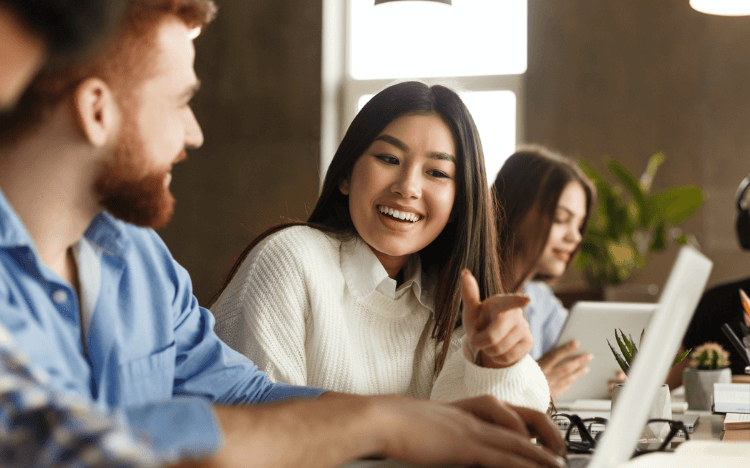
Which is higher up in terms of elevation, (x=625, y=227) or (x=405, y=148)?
(x=405, y=148)

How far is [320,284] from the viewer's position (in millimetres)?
1535

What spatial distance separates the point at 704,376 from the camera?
184cm

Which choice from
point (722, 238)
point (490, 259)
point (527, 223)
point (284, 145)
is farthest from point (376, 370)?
point (284, 145)

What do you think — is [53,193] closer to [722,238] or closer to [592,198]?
[592,198]

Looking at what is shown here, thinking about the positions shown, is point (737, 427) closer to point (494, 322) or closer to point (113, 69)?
point (494, 322)

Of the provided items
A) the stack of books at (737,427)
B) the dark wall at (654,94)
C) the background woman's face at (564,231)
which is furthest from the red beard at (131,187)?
the dark wall at (654,94)

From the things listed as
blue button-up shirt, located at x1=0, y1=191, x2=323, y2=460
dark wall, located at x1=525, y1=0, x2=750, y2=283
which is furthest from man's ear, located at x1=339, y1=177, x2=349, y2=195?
dark wall, located at x1=525, y1=0, x2=750, y2=283

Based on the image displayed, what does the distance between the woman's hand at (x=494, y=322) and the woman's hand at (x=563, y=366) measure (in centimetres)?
70

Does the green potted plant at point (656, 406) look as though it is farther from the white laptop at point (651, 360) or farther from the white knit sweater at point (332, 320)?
the white laptop at point (651, 360)

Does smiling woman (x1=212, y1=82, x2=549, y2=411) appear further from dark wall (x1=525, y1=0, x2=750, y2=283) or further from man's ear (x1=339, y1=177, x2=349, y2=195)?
dark wall (x1=525, y1=0, x2=750, y2=283)

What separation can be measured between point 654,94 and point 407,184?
3.62 metres

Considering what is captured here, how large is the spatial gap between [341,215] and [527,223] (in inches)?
36.5

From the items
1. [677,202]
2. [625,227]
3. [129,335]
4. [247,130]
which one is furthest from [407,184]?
[247,130]

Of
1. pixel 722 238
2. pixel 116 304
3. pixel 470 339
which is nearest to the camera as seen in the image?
pixel 116 304
